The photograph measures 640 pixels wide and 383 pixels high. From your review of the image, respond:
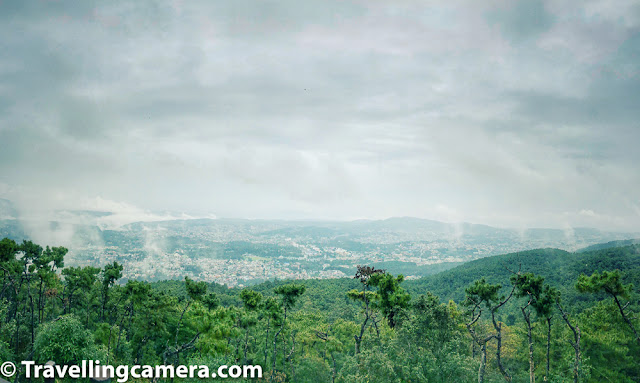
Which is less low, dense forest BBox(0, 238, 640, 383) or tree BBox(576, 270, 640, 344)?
tree BBox(576, 270, 640, 344)

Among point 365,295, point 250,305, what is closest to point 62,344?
point 250,305

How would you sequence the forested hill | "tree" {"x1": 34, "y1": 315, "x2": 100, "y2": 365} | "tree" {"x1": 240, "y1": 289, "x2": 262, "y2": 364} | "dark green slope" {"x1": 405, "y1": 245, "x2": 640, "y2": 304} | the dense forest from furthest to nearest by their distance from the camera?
1. "dark green slope" {"x1": 405, "y1": 245, "x2": 640, "y2": 304}
2. the forested hill
3. "tree" {"x1": 240, "y1": 289, "x2": 262, "y2": 364}
4. the dense forest
5. "tree" {"x1": 34, "y1": 315, "x2": 100, "y2": 365}

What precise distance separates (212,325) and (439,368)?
13.0m

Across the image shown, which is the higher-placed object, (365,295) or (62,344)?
(365,295)

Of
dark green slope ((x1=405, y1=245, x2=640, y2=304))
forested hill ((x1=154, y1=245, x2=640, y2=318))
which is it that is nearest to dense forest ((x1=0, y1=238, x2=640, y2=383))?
forested hill ((x1=154, y1=245, x2=640, y2=318))

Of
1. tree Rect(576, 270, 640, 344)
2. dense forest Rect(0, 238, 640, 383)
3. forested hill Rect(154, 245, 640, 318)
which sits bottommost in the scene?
forested hill Rect(154, 245, 640, 318)

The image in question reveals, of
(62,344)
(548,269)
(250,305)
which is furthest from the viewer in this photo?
(548,269)

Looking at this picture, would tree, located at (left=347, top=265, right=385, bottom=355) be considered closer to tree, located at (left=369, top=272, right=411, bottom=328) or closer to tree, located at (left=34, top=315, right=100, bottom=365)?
tree, located at (left=369, top=272, right=411, bottom=328)

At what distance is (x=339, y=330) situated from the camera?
87.8 ft

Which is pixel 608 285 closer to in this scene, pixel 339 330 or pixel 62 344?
pixel 339 330

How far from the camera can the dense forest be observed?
15.5m

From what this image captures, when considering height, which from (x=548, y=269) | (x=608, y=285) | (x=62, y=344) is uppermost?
(x=608, y=285)

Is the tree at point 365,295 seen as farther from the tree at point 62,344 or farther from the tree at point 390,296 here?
the tree at point 62,344

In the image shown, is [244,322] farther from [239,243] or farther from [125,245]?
[239,243]
